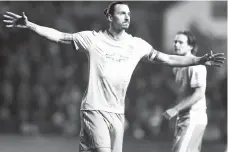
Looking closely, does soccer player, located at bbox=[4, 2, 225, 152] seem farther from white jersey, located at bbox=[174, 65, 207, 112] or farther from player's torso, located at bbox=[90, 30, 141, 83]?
white jersey, located at bbox=[174, 65, 207, 112]

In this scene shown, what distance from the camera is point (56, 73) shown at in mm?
15750

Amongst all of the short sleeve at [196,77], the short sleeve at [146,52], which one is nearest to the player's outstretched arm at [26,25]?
the short sleeve at [146,52]

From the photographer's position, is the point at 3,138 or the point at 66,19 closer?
the point at 3,138

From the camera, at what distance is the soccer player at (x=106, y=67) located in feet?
18.6

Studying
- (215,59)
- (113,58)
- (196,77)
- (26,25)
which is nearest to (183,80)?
(196,77)

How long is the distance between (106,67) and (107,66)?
0.04ft

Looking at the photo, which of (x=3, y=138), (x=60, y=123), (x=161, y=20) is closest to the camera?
(x=3, y=138)

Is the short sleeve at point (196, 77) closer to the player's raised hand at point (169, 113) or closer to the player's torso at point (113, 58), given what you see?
the player's raised hand at point (169, 113)

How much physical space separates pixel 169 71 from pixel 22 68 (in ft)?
12.0

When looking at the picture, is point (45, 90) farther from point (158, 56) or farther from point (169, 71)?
point (158, 56)

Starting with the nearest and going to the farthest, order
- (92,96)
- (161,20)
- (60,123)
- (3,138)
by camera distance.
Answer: (92,96)
(3,138)
(60,123)
(161,20)

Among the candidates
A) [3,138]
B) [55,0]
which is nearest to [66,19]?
[55,0]

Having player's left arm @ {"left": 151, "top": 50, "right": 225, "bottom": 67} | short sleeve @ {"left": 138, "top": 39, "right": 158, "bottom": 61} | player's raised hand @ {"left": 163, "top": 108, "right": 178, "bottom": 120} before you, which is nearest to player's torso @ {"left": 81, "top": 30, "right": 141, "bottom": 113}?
short sleeve @ {"left": 138, "top": 39, "right": 158, "bottom": 61}

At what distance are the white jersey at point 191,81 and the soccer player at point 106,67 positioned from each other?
3.90ft
